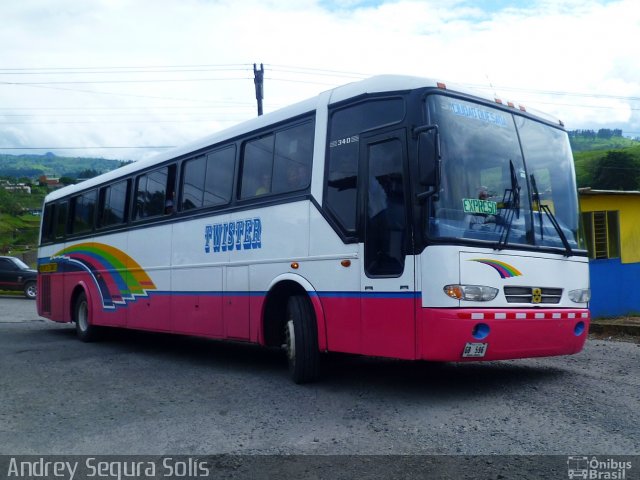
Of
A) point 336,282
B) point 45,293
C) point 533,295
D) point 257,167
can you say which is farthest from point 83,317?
point 533,295

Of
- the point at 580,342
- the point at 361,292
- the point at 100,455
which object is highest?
the point at 361,292

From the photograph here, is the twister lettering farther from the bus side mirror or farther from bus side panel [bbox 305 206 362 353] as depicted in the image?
the bus side mirror

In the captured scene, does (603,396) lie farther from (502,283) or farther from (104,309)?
(104,309)

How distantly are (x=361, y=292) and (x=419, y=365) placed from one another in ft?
7.85

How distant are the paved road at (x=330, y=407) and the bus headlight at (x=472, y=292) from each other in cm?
100

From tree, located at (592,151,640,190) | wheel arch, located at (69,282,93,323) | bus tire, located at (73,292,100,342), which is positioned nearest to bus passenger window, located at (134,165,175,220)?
wheel arch, located at (69,282,93,323)

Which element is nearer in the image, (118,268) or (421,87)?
(421,87)

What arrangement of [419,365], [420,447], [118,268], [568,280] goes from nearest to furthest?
[420,447], [568,280], [419,365], [118,268]

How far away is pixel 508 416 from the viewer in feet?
19.7

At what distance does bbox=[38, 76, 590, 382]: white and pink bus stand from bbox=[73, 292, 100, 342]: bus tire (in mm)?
4502

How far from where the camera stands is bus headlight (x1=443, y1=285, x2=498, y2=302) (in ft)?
20.6

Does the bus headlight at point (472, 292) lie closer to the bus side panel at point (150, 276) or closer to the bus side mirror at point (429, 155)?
the bus side mirror at point (429, 155)

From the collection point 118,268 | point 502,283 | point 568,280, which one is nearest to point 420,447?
point 502,283

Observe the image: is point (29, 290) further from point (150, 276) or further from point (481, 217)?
point (481, 217)
